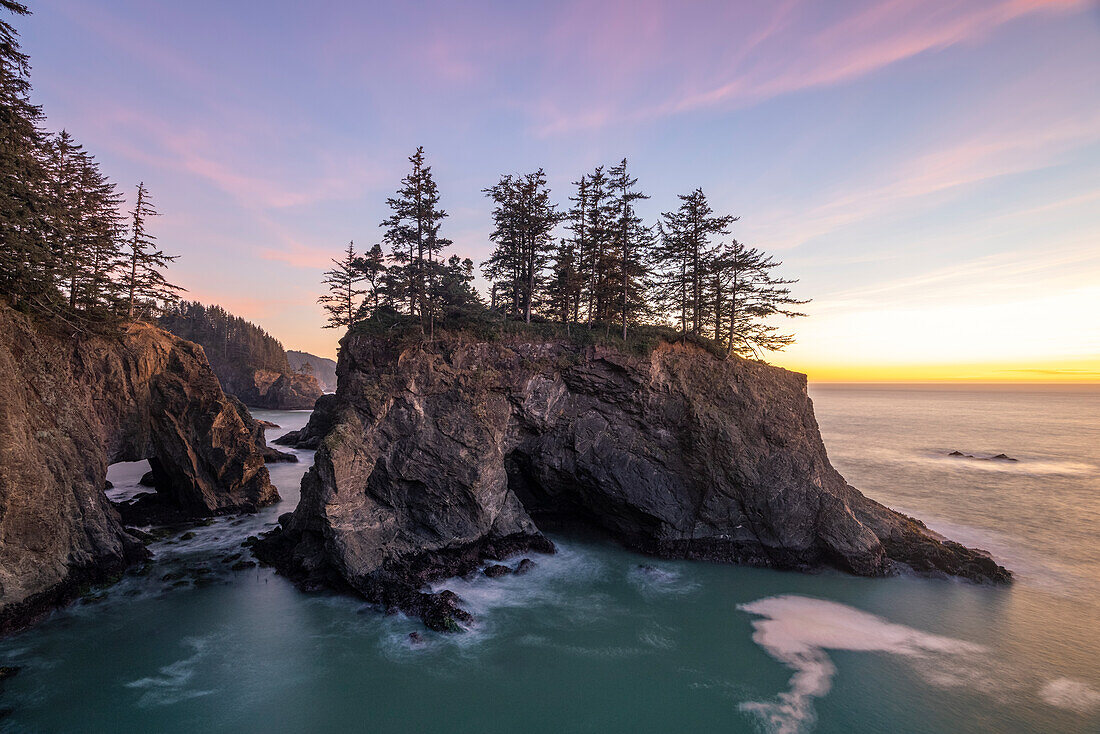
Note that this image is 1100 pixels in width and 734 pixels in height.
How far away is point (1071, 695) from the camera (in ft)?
46.6

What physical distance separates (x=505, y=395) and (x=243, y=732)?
15.7m

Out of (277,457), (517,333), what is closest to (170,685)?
(517,333)

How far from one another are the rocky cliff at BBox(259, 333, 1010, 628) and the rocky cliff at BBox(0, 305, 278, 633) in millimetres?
7407

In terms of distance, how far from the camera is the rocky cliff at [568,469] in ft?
65.0

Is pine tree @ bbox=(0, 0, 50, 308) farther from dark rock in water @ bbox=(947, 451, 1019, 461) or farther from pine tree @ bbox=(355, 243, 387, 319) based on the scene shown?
dark rock in water @ bbox=(947, 451, 1019, 461)

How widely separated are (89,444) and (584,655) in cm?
2285

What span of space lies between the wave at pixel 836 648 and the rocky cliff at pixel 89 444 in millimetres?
25426

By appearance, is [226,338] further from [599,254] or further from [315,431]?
[599,254]

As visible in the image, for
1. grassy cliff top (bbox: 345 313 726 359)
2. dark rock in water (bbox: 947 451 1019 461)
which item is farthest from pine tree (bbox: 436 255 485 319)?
dark rock in water (bbox: 947 451 1019 461)

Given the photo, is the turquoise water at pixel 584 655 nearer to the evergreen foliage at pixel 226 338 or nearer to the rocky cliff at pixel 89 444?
the rocky cliff at pixel 89 444

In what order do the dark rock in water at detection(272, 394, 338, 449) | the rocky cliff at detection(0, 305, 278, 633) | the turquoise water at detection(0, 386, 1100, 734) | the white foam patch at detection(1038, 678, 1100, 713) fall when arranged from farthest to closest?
the dark rock in water at detection(272, 394, 338, 449) < the rocky cliff at detection(0, 305, 278, 633) < the white foam patch at detection(1038, 678, 1100, 713) < the turquoise water at detection(0, 386, 1100, 734)

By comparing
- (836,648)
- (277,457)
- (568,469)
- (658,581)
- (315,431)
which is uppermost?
(568,469)

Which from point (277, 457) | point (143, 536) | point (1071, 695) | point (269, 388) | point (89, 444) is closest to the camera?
point (1071, 695)

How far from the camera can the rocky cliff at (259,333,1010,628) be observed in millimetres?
19797
